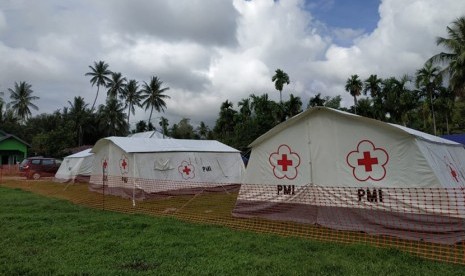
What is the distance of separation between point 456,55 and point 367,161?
2408cm

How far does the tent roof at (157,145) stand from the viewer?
15.1 metres

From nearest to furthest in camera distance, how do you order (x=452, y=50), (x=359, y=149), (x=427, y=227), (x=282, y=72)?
(x=427, y=227) → (x=359, y=149) → (x=452, y=50) → (x=282, y=72)

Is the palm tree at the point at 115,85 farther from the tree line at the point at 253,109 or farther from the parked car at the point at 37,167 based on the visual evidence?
the parked car at the point at 37,167

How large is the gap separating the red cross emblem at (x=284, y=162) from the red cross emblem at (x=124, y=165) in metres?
7.56

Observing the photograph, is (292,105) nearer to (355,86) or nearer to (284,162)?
(355,86)

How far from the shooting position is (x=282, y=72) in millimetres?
48375

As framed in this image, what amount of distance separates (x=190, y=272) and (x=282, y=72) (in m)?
45.3

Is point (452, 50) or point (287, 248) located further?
→ point (452, 50)

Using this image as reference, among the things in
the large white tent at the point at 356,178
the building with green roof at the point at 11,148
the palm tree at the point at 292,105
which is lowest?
the large white tent at the point at 356,178

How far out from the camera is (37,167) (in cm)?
2433

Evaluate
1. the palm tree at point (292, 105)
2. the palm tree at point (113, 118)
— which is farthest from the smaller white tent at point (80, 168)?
the palm tree at point (113, 118)

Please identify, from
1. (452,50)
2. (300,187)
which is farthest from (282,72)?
(300,187)

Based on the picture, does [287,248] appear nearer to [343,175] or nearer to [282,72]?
[343,175]

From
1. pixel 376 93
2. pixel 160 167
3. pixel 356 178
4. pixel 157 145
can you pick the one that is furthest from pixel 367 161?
pixel 376 93
